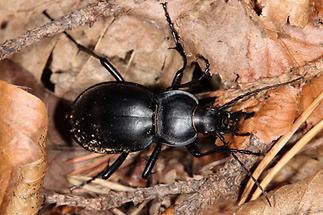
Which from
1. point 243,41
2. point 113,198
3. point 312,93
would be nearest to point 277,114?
point 312,93

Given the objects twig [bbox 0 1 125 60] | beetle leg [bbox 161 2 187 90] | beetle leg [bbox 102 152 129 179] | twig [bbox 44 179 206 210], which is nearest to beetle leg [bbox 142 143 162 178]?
beetle leg [bbox 102 152 129 179]

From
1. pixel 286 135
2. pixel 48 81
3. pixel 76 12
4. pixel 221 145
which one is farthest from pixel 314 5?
pixel 48 81

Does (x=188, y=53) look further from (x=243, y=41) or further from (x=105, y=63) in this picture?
(x=105, y=63)

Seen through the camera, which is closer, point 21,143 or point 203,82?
point 21,143

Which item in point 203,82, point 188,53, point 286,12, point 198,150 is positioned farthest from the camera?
point 203,82

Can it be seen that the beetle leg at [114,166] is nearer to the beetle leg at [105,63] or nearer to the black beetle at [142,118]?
the black beetle at [142,118]

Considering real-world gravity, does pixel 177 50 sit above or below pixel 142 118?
above

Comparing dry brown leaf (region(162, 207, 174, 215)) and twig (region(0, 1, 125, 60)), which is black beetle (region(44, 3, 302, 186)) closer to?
twig (region(0, 1, 125, 60))
